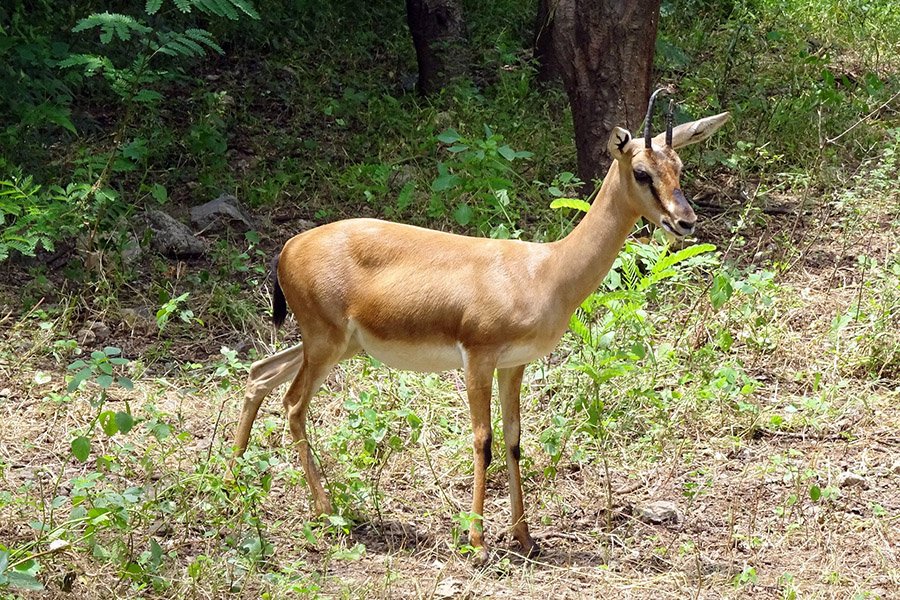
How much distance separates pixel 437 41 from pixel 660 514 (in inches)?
239

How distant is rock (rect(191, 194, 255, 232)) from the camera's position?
28.7 ft

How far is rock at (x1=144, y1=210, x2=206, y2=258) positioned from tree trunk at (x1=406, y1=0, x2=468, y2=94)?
10.4ft

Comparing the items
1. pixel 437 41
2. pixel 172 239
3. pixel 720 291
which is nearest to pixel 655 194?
pixel 720 291

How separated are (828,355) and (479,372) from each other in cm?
283

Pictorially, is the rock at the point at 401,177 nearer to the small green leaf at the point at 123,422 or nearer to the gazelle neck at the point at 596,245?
the gazelle neck at the point at 596,245

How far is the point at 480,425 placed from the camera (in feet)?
18.0

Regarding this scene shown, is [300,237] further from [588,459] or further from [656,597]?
[656,597]

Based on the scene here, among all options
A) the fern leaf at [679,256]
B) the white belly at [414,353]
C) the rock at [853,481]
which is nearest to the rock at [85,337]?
the white belly at [414,353]

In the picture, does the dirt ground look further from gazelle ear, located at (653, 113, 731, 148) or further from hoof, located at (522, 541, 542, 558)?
gazelle ear, located at (653, 113, 731, 148)

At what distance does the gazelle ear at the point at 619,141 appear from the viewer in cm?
522

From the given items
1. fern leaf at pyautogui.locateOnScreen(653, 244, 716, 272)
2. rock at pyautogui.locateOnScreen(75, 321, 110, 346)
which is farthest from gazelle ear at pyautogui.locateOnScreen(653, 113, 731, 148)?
rock at pyautogui.locateOnScreen(75, 321, 110, 346)

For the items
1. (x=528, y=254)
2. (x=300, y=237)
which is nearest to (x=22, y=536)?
(x=300, y=237)

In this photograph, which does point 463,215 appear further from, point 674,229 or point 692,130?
point 674,229

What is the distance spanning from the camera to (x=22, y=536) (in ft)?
16.8
